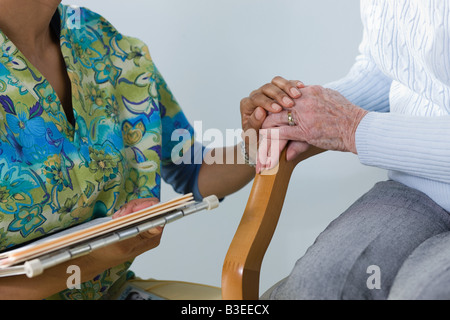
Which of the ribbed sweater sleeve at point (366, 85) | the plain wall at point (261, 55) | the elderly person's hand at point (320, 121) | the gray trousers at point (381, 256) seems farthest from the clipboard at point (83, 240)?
the plain wall at point (261, 55)

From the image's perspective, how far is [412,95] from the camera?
1.04m

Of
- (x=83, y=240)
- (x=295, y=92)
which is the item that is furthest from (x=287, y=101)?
(x=83, y=240)

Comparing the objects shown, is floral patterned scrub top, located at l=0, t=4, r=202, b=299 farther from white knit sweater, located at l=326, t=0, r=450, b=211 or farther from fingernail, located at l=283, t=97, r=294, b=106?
white knit sweater, located at l=326, t=0, r=450, b=211

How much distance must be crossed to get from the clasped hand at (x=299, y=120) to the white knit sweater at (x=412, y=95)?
4cm

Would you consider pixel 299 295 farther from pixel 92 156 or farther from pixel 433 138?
pixel 92 156

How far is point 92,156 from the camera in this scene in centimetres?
101

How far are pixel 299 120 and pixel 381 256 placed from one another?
289mm

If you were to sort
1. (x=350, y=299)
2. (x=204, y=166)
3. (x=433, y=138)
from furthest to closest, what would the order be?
(x=204, y=166), (x=433, y=138), (x=350, y=299)

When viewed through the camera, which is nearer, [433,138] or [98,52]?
[433,138]

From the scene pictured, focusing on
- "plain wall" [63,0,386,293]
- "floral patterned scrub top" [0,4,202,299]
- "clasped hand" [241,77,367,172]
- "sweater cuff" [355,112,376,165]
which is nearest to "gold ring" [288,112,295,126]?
"clasped hand" [241,77,367,172]

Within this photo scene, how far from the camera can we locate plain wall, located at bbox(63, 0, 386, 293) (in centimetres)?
149
